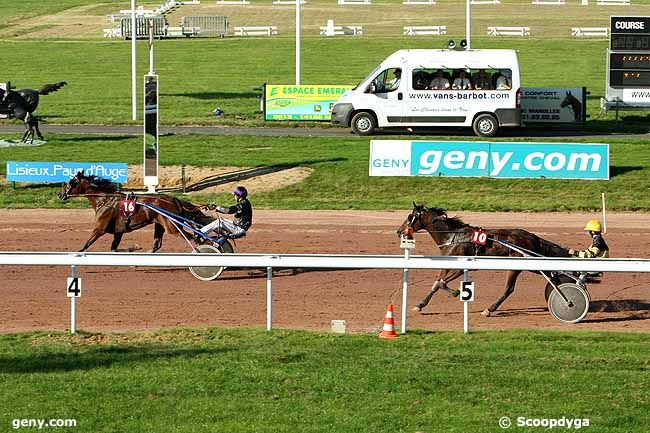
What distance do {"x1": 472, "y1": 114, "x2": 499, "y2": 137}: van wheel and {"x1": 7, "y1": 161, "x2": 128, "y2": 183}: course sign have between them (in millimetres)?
9614

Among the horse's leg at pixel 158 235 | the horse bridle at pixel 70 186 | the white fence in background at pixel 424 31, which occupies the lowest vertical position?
the horse's leg at pixel 158 235

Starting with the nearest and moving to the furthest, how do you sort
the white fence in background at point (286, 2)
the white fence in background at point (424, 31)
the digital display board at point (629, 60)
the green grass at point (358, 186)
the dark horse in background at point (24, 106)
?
the green grass at point (358, 186) < the dark horse in background at point (24, 106) < the digital display board at point (629, 60) < the white fence in background at point (424, 31) < the white fence in background at point (286, 2)

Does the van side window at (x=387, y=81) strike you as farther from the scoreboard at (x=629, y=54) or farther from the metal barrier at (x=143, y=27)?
the metal barrier at (x=143, y=27)

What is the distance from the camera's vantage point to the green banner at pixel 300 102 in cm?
3366

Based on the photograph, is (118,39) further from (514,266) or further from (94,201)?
(514,266)

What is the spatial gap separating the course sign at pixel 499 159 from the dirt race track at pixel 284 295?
453 centimetres

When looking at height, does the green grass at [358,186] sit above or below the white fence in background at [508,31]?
below

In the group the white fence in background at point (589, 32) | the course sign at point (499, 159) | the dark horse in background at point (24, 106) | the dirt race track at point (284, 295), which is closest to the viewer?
the dirt race track at point (284, 295)

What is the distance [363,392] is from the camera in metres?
10.8

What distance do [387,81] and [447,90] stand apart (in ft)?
4.97

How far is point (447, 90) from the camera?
98.0 ft
